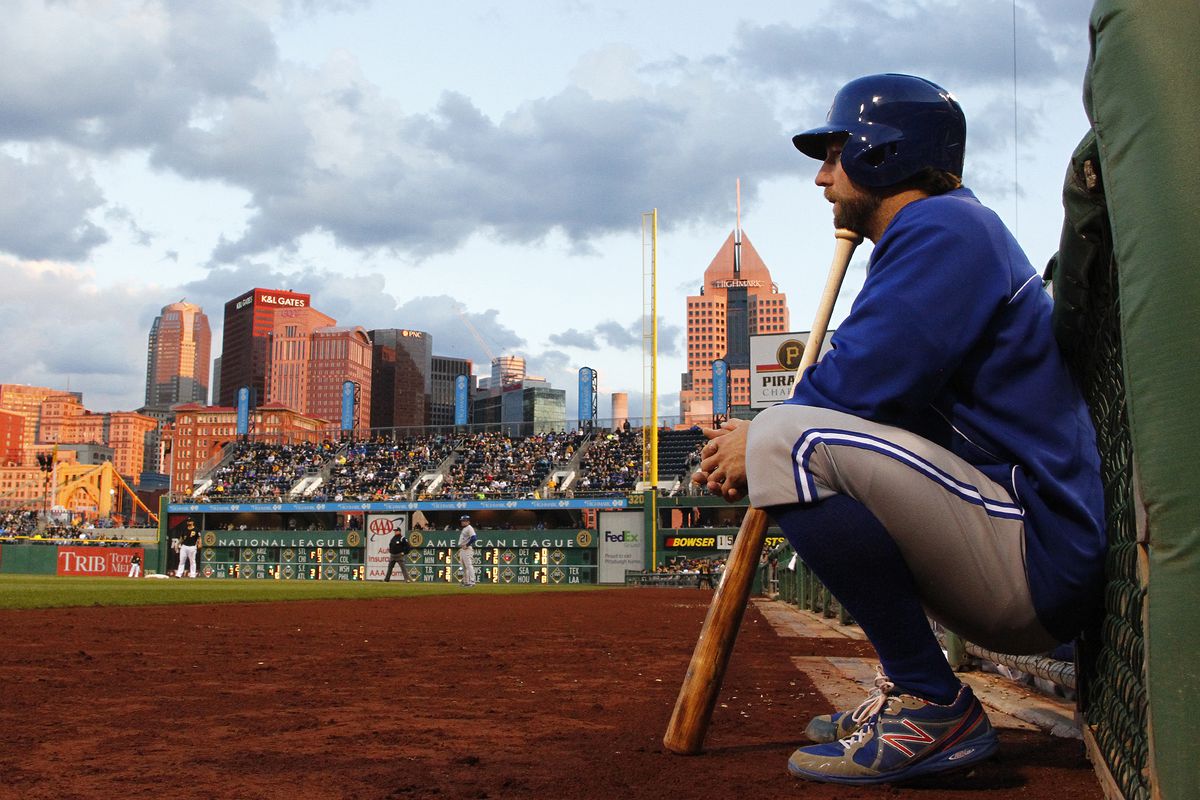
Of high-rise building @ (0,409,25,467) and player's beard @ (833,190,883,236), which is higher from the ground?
high-rise building @ (0,409,25,467)

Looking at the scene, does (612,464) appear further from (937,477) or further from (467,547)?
(937,477)

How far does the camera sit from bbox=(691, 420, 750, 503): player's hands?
2273 millimetres

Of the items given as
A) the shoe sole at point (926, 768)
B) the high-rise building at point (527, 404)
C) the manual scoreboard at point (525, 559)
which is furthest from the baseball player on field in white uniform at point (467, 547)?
the high-rise building at point (527, 404)

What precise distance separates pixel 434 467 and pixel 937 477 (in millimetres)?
42331

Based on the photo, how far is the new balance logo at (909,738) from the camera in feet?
6.86

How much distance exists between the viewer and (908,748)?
2.09m

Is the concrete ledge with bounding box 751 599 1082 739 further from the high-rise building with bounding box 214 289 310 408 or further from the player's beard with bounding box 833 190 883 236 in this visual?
the high-rise building with bounding box 214 289 310 408

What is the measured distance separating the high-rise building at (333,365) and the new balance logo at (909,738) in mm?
163707

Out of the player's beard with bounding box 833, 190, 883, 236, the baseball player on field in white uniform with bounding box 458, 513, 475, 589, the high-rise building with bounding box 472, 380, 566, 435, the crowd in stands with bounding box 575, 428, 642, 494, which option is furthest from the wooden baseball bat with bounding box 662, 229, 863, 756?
the high-rise building with bounding box 472, 380, 566, 435

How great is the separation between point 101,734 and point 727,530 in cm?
3165

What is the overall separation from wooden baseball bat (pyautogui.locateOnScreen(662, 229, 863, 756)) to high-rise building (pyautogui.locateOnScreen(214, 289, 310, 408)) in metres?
181

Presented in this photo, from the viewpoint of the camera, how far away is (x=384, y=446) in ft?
153

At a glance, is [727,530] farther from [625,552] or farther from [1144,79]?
[1144,79]

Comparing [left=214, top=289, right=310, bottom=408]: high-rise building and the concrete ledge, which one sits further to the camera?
[left=214, top=289, right=310, bottom=408]: high-rise building
